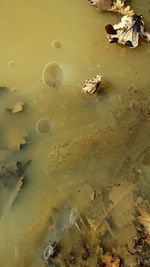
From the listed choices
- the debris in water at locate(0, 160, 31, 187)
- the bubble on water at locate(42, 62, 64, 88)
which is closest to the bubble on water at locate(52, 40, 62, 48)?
the bubble on water at locate(42, 62, 64, 88)

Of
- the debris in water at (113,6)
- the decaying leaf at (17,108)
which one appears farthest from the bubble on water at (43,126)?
the debris in water at (113,6)

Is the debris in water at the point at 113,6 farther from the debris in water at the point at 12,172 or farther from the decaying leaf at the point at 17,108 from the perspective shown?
the debris in water at the point at 12,172

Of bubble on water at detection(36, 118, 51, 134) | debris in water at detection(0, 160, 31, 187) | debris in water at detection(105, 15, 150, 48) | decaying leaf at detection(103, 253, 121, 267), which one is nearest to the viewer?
decaying leaf at detection(103, 253, 121, 267)

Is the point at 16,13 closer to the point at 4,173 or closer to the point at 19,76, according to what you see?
the point at 19,76

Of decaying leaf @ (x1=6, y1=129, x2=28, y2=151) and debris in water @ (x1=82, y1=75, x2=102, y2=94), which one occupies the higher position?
debris in water @ (x1=82, y1=75, x2=102, y2=94)

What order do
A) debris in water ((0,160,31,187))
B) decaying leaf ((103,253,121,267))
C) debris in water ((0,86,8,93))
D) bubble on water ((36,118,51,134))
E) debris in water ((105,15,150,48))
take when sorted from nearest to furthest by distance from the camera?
decaying leaf ((103,253,121,267))
debris in water ((0,160,31,187))
bubble on water ((36,118,51,134))
debris in water ((0,86,8,93))
debris in water ((105,15,150,48))

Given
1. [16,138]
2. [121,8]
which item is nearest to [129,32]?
[121,8]

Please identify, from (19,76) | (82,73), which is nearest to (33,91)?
(19,76)

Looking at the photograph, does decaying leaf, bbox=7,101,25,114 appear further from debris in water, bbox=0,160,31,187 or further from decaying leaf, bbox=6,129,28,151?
debris in water, bbox=0,160,31,187
